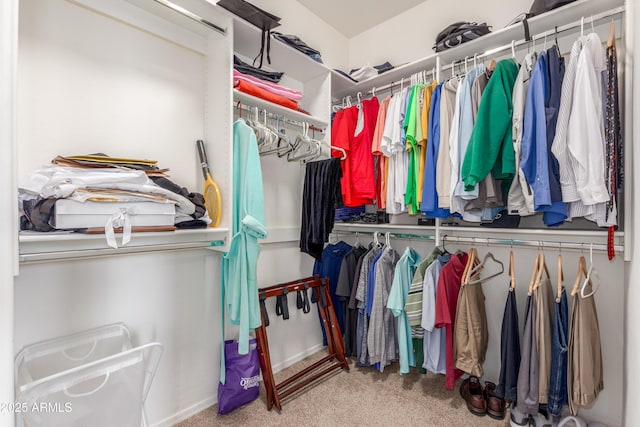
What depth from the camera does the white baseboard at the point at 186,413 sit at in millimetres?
1656

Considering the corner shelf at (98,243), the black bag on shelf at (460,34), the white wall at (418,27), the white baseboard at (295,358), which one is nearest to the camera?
the corner shelf at (98,243)

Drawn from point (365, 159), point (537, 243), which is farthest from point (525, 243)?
point (365, 159)

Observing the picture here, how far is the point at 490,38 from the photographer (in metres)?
1.79

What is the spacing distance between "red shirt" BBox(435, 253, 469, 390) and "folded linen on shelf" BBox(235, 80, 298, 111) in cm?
146

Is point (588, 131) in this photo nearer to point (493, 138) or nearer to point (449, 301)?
point (493, 138)

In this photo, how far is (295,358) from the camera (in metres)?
2.37

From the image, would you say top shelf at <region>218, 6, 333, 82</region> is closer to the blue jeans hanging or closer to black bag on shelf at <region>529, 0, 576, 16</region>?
black bag on shelf at <region>529, 0, 576, 16</region>

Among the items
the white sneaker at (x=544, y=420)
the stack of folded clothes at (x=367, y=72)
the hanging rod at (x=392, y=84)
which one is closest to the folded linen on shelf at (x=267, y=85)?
the stack of folded clothes at (x=367, y=72)

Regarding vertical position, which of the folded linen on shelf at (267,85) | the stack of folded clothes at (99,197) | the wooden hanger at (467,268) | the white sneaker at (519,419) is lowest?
the white sneaker at (519,419)

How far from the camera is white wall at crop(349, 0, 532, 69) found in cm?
209

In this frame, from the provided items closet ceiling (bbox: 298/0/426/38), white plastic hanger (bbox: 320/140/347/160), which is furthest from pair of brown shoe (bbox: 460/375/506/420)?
closet ceiling (bbox: 298/0/426/38)

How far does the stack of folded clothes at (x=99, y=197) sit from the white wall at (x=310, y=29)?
1643mm

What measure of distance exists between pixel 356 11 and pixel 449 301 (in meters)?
2.46

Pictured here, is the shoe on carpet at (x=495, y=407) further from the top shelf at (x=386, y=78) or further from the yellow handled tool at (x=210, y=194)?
the top shelf at (x=386, y=78)
